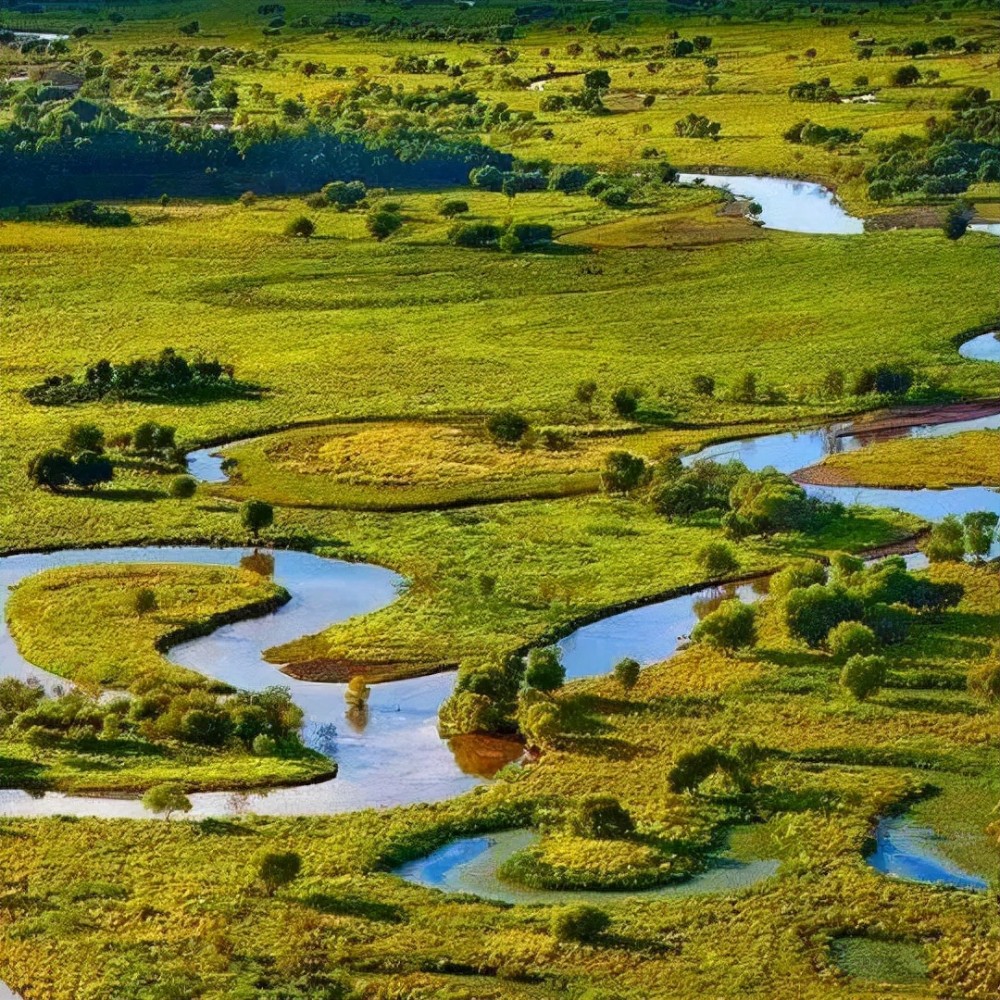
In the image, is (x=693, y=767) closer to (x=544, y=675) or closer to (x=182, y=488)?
(x=544, y=675)

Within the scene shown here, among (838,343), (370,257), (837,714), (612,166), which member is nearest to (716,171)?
(612,166)

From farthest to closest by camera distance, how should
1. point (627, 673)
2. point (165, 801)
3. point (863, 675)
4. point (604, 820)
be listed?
point (627, 673)
point (863, 675)
point (165, 801)
point (604, 820)

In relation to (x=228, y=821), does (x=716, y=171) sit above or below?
above

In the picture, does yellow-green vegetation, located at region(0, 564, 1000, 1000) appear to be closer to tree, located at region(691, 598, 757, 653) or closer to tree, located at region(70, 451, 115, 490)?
tree, located at region(691, 598, 757, 653)

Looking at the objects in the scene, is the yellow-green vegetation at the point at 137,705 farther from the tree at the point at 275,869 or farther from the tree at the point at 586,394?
the tree at the point at 586,394

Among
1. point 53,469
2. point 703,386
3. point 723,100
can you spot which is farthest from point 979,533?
point 723,100

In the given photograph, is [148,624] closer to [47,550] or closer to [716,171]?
[47,550]

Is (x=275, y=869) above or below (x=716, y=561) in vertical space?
below
